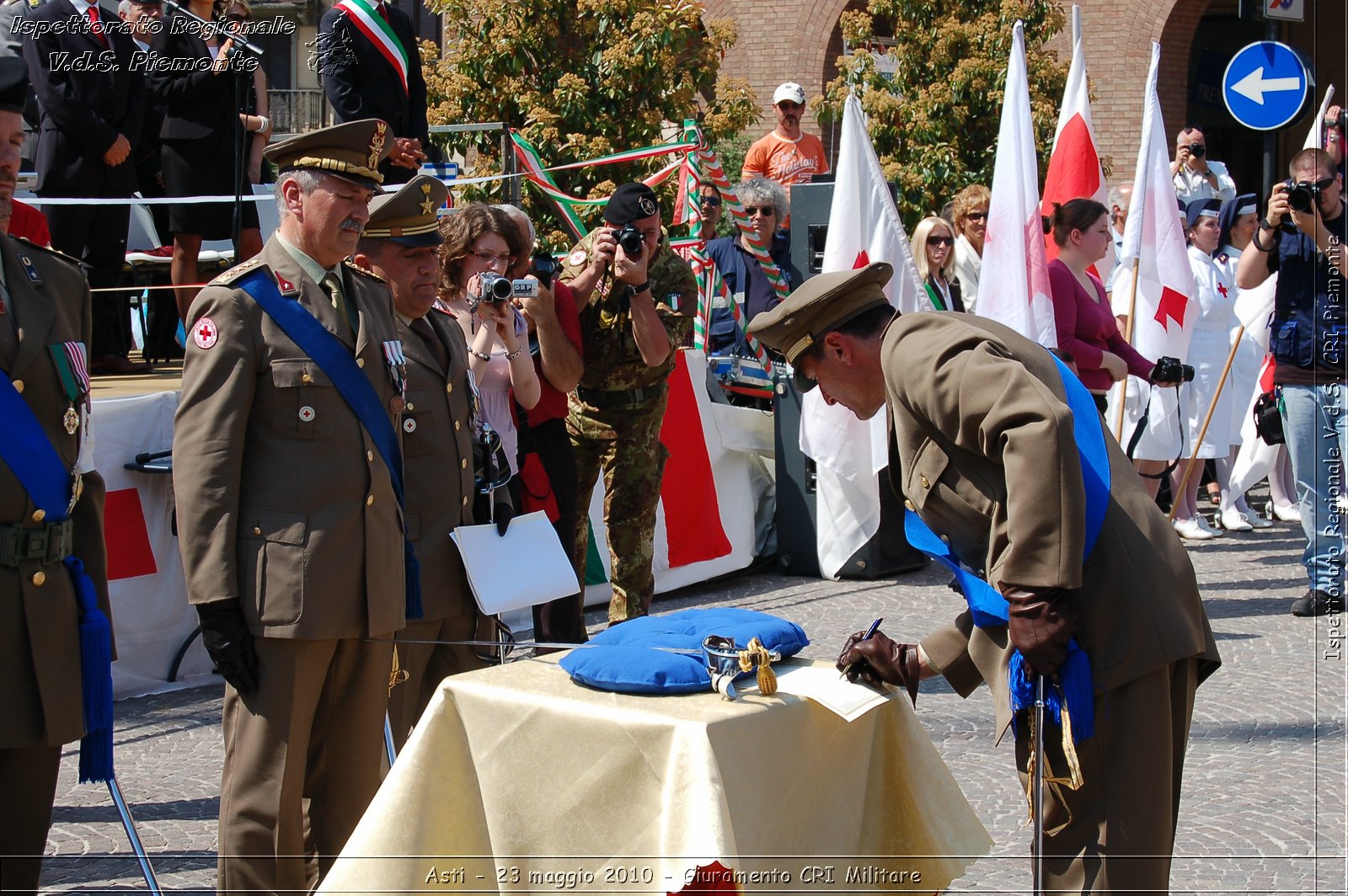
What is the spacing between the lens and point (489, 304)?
Result: 5.20 meters

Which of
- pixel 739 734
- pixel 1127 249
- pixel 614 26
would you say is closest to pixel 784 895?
pixel 739 734

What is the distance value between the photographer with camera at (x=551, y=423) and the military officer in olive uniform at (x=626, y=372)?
0.67ft

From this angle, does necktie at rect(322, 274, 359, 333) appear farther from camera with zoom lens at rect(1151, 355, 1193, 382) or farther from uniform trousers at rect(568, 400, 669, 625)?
camera with zoom lens at rect(1151, 355, 1193, 382)

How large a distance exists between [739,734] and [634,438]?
3730mm

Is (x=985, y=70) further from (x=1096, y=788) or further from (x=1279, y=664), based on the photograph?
(x=1096, y=788)

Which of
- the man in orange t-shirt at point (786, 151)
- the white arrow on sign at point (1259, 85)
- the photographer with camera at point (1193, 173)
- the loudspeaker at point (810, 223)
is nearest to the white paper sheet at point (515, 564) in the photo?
the loudspeaker at point (810, 223)

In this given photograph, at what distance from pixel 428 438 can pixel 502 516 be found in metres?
0.33

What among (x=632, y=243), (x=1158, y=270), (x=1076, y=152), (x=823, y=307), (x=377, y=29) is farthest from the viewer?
(x=1076, y=152)

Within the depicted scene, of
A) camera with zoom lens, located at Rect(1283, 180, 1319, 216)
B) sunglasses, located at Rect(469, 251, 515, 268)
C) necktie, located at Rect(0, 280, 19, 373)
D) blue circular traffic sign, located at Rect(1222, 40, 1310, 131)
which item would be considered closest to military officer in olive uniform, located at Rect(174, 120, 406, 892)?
necktie, located at Rect(0, 280, 19, 373)

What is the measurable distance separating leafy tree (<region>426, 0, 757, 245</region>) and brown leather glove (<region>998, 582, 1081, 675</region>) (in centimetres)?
952

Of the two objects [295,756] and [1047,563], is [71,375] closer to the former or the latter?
[295,756]

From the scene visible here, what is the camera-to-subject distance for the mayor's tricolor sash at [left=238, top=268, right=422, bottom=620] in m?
3.60

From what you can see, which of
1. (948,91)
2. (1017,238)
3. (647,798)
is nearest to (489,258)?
(647,798)

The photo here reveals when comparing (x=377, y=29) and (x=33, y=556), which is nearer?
(x=33, y=556)
